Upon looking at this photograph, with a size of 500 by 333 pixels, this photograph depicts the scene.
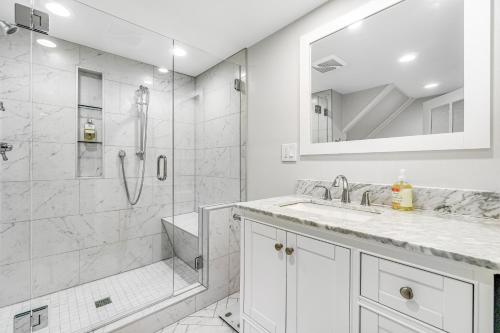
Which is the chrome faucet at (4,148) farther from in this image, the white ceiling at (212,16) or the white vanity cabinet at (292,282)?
the white vanity cabinet at (292,282)

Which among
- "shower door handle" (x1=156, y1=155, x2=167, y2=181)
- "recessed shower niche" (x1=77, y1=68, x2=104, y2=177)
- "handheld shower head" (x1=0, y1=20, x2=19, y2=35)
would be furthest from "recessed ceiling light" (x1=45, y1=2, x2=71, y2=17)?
"shower door handle" (x1=156, y1=155, x2=167, y2=181)

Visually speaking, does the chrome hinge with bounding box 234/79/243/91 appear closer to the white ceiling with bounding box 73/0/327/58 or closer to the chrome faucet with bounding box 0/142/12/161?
the white ceiling with bounding box 73/0/327/58

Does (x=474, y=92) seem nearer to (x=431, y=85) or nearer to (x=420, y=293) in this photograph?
(x=431, y=85)

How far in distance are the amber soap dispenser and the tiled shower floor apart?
1610mm

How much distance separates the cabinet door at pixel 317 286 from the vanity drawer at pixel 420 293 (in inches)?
3.4

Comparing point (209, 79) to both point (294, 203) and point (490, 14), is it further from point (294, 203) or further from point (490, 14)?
point (490, 14)

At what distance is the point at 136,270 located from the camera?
212 centimetres

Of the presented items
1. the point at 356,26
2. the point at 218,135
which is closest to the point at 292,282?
the point at 356,26

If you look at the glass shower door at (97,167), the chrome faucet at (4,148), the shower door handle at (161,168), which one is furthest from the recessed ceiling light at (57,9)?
the shower door handle at (161,168)

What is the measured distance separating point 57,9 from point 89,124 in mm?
814

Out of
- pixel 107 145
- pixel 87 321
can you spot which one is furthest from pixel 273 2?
pixel 87 321

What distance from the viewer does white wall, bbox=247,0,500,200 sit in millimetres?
960

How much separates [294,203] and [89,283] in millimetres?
1918

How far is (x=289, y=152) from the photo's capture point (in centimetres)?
171
